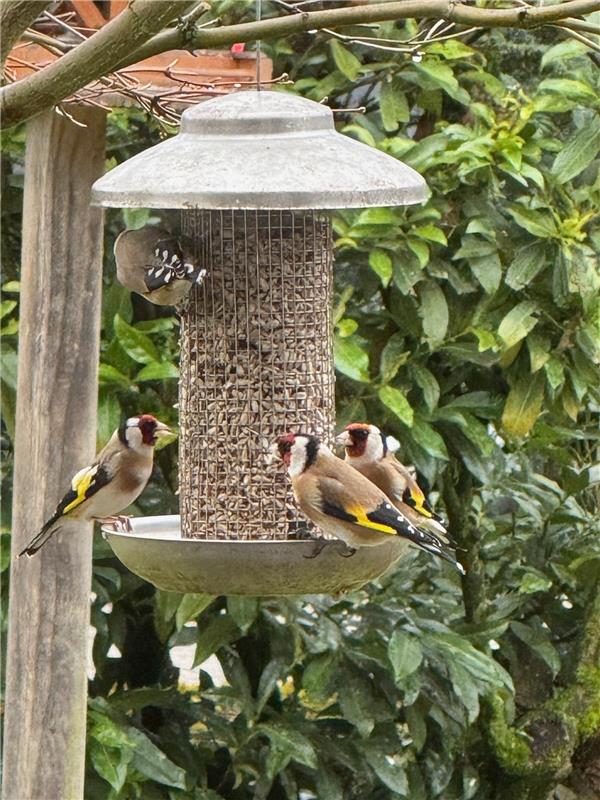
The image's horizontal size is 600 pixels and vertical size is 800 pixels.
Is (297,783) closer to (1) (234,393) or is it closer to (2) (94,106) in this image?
(1) (234,393)

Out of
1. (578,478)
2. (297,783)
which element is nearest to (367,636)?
(297,783)

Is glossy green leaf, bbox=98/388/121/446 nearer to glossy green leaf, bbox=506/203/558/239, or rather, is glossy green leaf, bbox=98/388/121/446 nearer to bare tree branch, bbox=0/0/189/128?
glossy green leaf, bbox=506/203/558/239

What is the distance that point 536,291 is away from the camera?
13.8 ft

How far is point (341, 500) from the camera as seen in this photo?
287 cm

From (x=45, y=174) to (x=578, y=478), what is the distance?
6.93 ft

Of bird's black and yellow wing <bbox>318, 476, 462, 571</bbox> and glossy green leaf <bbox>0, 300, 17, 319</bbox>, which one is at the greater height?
bird's black and yellow wing <bbox>318, 476, 462, 571</bbox>

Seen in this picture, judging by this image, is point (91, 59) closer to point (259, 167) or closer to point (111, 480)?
point (259, 167)

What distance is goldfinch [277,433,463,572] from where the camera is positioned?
2828 mm

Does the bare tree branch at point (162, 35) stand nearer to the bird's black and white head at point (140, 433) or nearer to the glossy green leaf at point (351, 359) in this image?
the bird's black and white head at point (140, 433)

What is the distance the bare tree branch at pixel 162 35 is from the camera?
2.16m

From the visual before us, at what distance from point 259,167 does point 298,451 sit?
599 mm

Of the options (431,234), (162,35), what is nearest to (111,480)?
(162,35)

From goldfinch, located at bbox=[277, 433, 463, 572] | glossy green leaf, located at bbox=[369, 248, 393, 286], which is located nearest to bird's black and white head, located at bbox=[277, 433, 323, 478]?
goldfinch, located at bbox=[277, 433, 463, 572]

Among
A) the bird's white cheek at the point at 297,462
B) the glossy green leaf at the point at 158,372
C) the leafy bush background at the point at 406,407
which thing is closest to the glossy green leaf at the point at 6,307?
the leafy bush background at the point at 406,407
